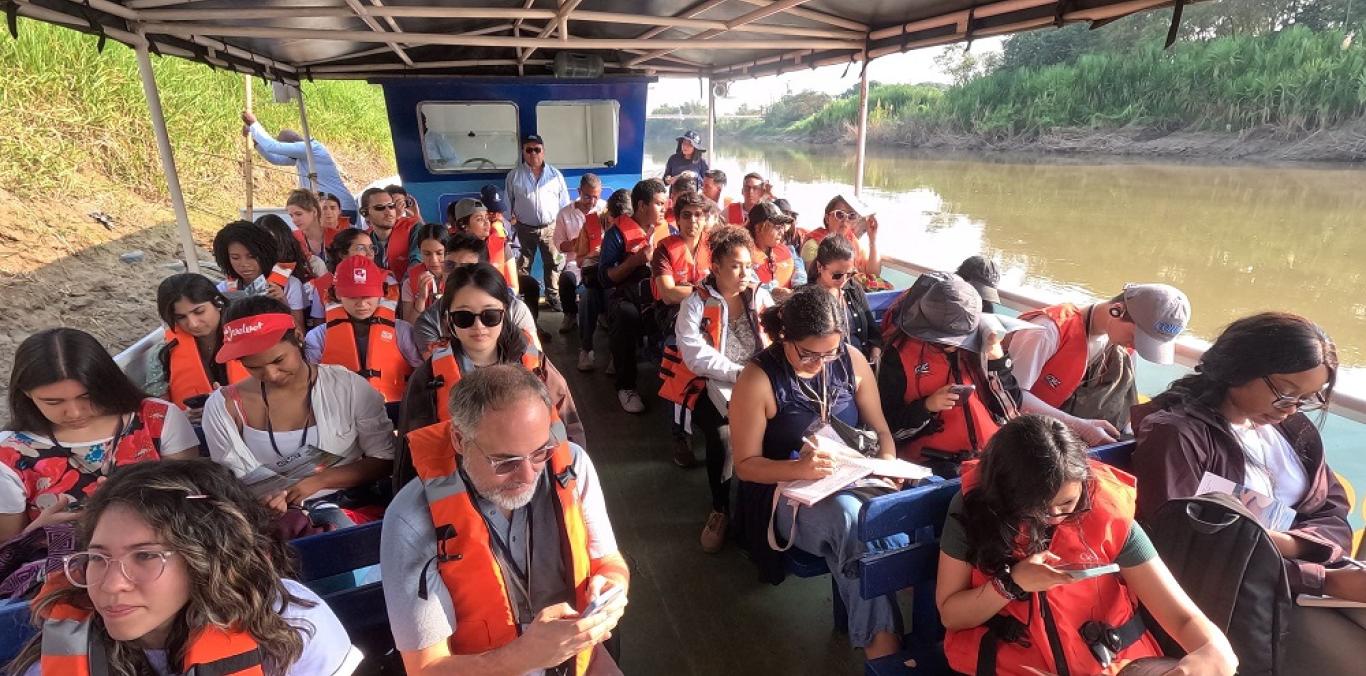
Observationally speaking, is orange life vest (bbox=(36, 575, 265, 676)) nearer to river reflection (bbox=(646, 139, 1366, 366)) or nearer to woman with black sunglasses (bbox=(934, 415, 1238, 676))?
woman with black sunglasses (bbox=(934, 415, 1238, 676))

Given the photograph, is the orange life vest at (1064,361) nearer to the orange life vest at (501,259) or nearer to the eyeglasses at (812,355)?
the eyeglasses at (812,355)

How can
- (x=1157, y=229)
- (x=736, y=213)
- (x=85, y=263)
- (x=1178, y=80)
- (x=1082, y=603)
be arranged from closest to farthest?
(x=1082, y=603), (x=736, y=213), (x=85, y=263), (x=1157, y=229), (x=1178, y=80)

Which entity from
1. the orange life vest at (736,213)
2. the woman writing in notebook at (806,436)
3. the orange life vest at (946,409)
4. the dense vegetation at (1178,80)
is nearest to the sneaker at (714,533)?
the woman writing in notebook at (806,436)

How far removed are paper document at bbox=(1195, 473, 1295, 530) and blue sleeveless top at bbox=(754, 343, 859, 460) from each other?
1020 mm

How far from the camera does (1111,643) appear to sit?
1.46m

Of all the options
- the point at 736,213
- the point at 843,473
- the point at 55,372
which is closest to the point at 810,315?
the point at 843,473

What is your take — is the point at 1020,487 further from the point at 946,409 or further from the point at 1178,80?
the point at 1178,80

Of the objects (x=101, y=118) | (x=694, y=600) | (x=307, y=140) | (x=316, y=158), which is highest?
(x=101, y=118)

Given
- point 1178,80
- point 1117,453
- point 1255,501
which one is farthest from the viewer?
point 1178,80

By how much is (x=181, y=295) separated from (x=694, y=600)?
2226mm

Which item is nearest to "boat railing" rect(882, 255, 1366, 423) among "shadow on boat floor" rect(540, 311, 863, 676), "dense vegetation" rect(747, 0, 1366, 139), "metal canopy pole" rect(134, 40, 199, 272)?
"shadow on boat floor" rect(540, 311, 863, 676)

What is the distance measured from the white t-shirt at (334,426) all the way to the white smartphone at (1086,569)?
1937 millimetres

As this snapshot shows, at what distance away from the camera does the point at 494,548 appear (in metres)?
1.43

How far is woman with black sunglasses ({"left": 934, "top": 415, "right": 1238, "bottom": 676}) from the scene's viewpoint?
1.42 m
